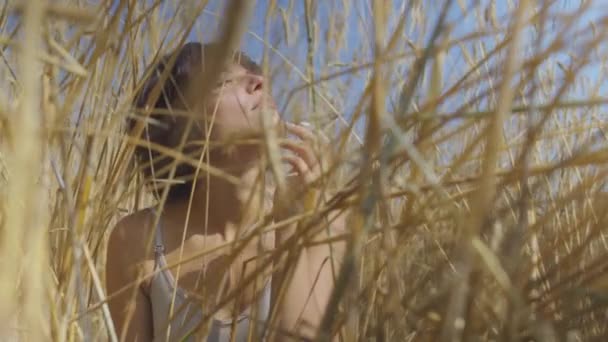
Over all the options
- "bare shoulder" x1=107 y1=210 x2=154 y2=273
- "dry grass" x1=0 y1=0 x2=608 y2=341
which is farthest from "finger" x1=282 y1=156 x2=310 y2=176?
"bare shoulder" x1=107 y1=210 x2=154 y2=273

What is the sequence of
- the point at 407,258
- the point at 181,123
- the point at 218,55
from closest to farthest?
the point at 218,55 < the point at 407,258 < the point at 181,123

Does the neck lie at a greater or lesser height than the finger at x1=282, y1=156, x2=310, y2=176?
lesser

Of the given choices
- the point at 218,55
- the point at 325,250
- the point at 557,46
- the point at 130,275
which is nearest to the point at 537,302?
the point at 557,46

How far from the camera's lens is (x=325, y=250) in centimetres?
85

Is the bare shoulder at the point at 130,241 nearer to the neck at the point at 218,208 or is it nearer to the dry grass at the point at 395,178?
the neck at the point at 218,208

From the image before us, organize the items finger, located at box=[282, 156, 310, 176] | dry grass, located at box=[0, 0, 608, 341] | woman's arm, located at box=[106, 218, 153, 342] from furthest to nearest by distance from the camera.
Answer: woman's arm, located at box=[106, 218, 153, 342]
finger, located at box=[282, 156, 310, 176]
dry grass, located at box=[0, 0, 608, 341]

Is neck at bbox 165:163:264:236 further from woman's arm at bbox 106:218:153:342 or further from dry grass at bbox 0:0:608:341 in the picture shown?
dry grass at bbox 0:0:608:341

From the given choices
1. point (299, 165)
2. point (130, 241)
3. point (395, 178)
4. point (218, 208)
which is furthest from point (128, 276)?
point (395, 178)

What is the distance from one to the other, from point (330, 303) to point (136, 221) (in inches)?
34.0

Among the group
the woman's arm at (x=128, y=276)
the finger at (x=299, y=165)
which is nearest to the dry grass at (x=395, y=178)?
the finger at (x=299, y=165)

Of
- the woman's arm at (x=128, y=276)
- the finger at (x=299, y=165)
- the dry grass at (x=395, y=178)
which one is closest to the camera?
the dry grass at (x=395, y=178)

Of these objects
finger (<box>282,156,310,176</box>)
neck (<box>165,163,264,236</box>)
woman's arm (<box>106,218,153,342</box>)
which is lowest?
woman's arm (<box>106,218,153,342</box>)

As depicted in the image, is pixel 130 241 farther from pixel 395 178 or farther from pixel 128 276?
pixel 395 178

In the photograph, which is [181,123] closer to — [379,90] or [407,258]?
[407,258]
